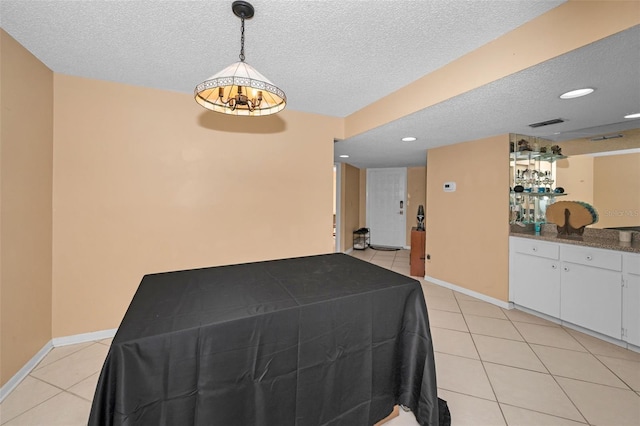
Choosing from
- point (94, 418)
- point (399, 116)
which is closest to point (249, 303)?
point (94, 418)

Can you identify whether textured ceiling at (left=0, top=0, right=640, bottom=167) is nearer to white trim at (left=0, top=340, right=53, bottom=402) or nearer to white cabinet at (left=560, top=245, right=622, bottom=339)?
white cabinet at (left=560, top=245, right=622, bottom=339)

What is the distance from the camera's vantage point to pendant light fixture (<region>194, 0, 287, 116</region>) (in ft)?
4.12

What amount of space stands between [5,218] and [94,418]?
174cm

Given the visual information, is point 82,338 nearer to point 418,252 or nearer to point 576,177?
point 418,252

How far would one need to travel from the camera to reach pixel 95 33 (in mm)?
1714

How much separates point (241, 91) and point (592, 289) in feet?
11.4

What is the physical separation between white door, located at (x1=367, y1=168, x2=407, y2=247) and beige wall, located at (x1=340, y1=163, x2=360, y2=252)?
403mm

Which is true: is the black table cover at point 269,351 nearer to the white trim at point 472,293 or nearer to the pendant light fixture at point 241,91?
the pendant light fixture at point 241,91

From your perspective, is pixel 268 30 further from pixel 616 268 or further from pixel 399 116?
pixel 616 268

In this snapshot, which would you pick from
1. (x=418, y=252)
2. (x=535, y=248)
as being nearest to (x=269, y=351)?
(x=535, y=248)

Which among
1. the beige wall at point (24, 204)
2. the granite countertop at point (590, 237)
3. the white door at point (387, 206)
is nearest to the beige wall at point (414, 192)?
the white door at point (387, 206)

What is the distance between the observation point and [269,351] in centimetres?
117

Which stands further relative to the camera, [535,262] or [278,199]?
[278,199]

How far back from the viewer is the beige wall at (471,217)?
3.23 metres
